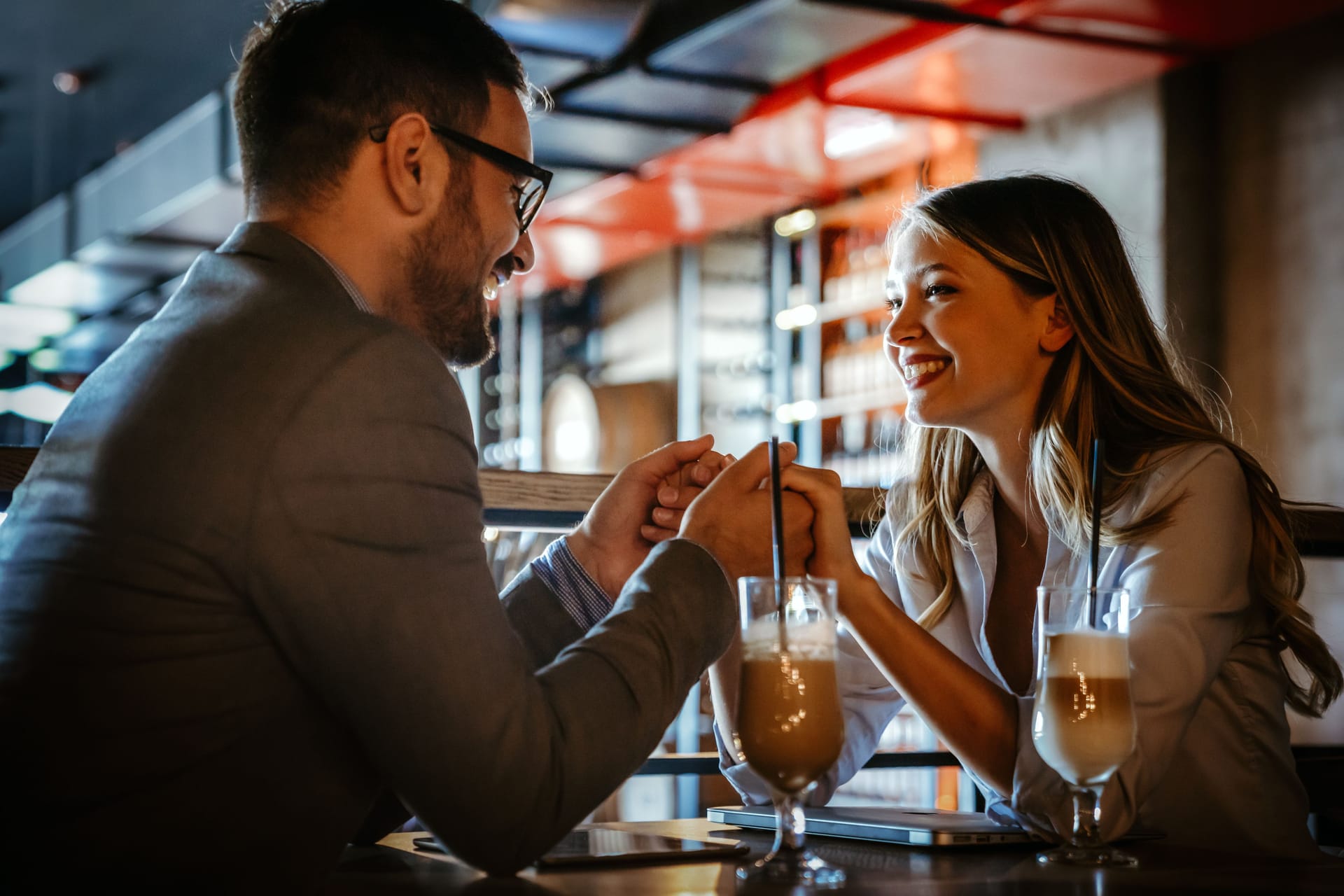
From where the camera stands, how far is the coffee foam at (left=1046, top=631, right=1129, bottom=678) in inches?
48.0

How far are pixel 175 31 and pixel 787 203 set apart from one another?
2.96 m

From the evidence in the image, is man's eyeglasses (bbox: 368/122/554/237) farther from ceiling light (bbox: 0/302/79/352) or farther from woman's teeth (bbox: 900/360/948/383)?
ceiling light (bbox: 0/302/79/352)

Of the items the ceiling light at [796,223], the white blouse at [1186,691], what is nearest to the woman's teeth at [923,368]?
the white blouse at [1186,691]

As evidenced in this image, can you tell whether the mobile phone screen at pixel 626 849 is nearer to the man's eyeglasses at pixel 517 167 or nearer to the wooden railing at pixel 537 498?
the wooden railing at pixel 537 498

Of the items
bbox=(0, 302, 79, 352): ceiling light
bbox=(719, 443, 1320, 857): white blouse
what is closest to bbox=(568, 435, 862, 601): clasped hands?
bbox=(719, 443, 1320, 857): white blouse

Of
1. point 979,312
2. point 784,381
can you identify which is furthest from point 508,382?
point 979,312

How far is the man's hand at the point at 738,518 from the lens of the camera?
1.31 m

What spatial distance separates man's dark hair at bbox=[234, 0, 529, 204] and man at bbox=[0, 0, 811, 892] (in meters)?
0.17

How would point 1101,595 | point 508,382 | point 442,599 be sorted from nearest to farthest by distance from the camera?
1. point 442,599
2. point 1101,595
3. point 508,382

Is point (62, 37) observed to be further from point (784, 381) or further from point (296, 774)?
point (296, 774)

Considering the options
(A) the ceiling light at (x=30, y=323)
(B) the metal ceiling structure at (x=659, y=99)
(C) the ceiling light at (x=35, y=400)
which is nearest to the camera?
(B) the metal ceiling structure at (x=659, y=99)

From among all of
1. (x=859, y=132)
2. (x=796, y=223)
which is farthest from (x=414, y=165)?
(x=796, y=223)

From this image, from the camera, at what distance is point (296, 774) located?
1.03m

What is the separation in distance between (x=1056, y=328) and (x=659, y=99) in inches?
119
